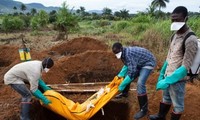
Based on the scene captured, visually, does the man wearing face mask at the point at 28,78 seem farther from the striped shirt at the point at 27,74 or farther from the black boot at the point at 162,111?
the black boot at the point at 162,111

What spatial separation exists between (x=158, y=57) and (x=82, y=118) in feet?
18.2

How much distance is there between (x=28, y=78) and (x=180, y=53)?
2773mm

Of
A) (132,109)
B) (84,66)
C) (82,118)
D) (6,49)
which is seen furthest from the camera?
(6,49)

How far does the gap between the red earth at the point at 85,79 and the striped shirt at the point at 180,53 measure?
169 centimetres

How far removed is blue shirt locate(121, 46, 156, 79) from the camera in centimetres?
500

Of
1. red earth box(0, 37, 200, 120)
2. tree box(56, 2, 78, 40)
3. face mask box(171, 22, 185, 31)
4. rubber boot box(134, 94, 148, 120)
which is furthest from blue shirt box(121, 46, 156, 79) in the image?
tree box(56, 2, 78, 40)

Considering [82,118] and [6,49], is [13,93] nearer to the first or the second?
[82,118]

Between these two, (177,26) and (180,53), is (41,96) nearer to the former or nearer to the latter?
(180,53)

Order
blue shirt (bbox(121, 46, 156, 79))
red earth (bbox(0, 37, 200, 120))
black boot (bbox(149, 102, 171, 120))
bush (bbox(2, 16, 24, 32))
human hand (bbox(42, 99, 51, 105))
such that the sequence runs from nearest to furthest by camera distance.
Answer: black boot (bbox(149, 102, 171, 120)), blue shirt (bbox(121, 46, 156, 79)), human hand (bbox(42, 99, 51, 105)), red earth (bbox(0, 37, 200, 120)), bush (bbox(2, 16, 24, 32))

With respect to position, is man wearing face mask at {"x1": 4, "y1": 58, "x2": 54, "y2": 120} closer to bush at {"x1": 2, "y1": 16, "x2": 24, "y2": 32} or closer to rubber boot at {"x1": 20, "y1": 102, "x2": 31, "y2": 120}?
rubber boot at {"x1": 20, "y1": 102, "x2": 31, "y2": 120}

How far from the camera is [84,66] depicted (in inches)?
345

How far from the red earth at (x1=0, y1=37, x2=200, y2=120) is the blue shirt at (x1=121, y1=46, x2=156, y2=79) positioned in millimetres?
1095

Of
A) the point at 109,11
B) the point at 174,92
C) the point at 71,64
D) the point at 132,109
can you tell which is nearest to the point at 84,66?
the point at 71,64

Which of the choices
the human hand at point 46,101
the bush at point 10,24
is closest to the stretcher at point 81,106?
the human hand at point 46,101
